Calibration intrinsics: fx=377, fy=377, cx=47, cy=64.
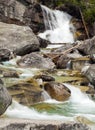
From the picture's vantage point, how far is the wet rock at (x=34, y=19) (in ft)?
117

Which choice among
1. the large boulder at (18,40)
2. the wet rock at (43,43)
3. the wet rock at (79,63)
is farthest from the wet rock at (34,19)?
the wet rock at (79,63)

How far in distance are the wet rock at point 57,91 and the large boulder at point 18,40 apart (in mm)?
10199

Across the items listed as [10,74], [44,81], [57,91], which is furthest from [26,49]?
[57,91]

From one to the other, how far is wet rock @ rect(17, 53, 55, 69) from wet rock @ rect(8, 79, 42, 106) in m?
5.81

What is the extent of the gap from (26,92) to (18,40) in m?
12.5

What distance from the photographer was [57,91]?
14.8 metres

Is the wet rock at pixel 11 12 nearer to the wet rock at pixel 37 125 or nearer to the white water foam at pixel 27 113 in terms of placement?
the white water foam at pixel 27 113

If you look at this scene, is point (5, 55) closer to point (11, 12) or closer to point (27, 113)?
point (27, 113)

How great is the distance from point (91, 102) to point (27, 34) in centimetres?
1244

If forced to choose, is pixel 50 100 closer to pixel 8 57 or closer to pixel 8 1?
pixel 8 57

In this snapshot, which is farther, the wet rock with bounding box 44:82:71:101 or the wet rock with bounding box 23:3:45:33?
the wet rock with bounding box 23:3:45:33

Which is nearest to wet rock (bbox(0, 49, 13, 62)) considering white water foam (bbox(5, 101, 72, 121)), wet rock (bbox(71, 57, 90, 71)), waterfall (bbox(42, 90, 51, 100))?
wet rock (bbox(71, 57, 90, 71))

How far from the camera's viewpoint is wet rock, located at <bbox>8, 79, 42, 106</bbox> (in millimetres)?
13250

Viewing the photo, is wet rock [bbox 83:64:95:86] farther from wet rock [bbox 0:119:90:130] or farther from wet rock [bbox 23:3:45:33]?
wet rock [bbox 23:3:45:33]
